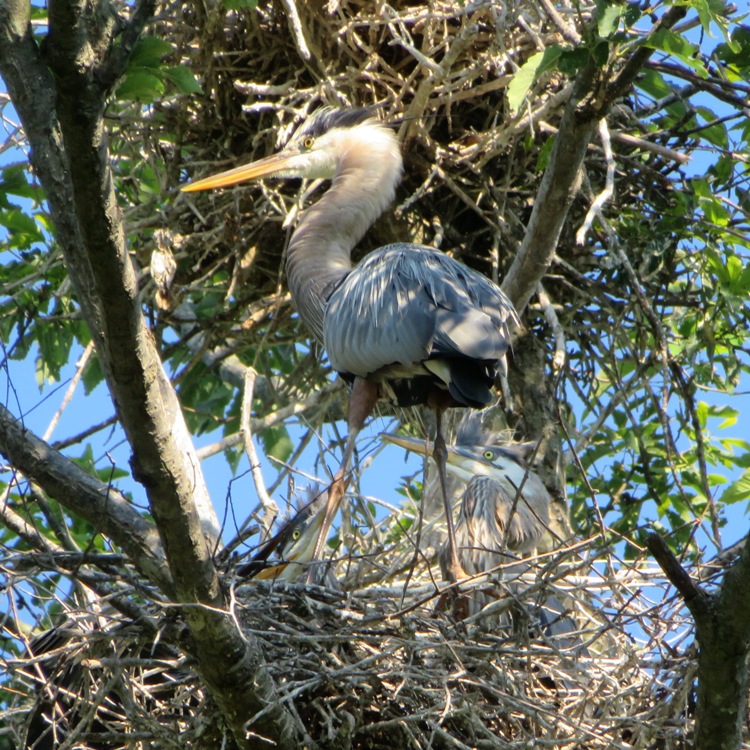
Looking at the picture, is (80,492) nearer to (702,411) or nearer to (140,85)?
(140,85)

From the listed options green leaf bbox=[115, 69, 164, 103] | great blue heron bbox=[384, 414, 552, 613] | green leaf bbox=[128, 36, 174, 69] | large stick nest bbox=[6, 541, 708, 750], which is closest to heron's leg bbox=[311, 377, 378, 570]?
great blue heron bbox=[384, 414, 552, 613]

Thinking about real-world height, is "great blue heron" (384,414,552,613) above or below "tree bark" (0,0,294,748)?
above

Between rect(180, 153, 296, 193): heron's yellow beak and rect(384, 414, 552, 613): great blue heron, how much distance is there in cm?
112

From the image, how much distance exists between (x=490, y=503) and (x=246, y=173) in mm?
1559

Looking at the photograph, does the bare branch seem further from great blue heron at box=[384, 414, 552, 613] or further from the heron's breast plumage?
great blue heron at box=[384, 414, 552, 613]

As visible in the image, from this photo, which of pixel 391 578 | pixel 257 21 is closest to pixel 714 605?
pixel 391 578

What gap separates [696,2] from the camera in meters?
2.28

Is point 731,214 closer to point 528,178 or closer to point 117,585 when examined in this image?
point 528,178

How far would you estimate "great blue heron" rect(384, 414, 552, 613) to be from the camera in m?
3.66

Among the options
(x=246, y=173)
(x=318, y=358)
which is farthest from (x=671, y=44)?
(x=318, y=358)

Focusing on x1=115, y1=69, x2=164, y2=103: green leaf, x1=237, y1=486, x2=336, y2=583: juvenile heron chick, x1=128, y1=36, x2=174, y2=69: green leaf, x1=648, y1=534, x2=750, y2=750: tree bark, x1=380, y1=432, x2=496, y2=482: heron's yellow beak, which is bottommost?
x1=648, y1=534, x2=750, y2=750: tree bark

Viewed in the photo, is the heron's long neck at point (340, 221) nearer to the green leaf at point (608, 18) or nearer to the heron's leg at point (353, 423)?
the heron's leg at point (353, 423)

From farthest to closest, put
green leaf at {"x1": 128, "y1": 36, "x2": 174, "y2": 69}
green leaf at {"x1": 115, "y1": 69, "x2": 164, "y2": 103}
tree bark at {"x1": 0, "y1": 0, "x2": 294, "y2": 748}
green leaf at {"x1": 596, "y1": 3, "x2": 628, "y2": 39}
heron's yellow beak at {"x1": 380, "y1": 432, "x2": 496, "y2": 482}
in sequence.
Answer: heron's yellow beak at {"x1": 380, "y1": 432, "x2": 496, "y2": 482}, green leaf at {"x1": 596, "y1": 3, "x2": 628, "y2": 39}, green leaf at {"x1": 115, "y1": 69, "x2": 164, "y2": 103}, green leaf at {"x1": 128, "y1": 36, "x2": 174, "y2": 69}, tree bark at {"x1": 0, "y1": 0, "x2": 294, "y2": 748}

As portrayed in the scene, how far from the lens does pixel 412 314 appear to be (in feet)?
10.9
